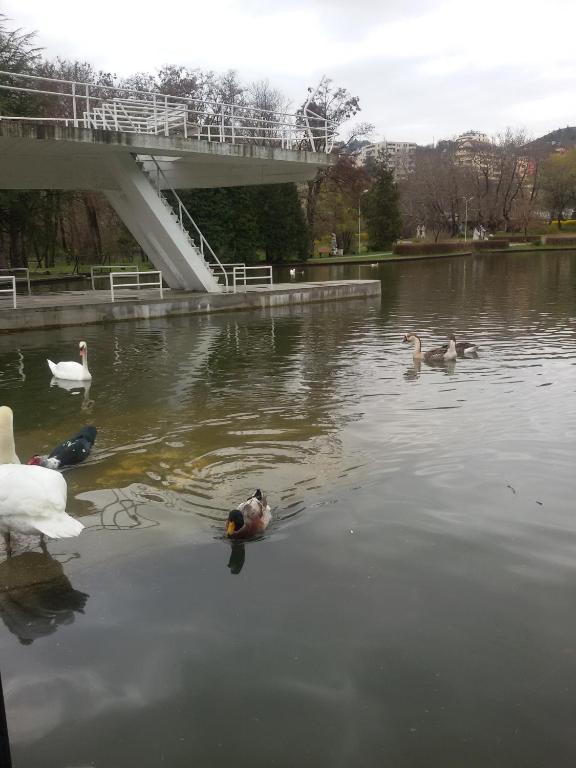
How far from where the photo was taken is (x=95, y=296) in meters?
24.1

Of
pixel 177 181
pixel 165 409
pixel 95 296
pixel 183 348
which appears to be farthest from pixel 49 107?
pixel 165 409

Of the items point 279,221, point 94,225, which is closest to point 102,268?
point 94,225

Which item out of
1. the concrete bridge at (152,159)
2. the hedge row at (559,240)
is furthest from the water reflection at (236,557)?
the hedge row at (559,240)

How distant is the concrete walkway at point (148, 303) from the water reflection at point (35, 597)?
1469 centimetres

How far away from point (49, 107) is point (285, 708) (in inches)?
1592

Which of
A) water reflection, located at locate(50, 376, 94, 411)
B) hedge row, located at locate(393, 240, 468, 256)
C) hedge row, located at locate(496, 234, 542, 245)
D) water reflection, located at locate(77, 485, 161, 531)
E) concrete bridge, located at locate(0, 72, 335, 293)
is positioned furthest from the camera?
hedge row, located at locate(496, 234, 542, 245)

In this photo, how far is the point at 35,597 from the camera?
15.5 feet

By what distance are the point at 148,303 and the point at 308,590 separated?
17.4 metres

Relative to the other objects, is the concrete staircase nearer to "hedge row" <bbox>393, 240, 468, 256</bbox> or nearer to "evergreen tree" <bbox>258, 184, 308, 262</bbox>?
"evergreen tree" <bbox>258, 184, 308, 262</bbox>

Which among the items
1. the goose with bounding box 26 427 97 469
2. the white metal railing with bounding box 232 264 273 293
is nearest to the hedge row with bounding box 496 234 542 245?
the white metal railing with bounding box 232 264 273 293

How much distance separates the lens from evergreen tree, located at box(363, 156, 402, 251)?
68250 mm

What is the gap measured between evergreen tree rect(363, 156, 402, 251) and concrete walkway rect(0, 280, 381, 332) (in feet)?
144

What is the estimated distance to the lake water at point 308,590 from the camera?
343 cm

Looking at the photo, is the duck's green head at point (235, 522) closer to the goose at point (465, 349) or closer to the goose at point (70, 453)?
the goose at point (70, 453)
